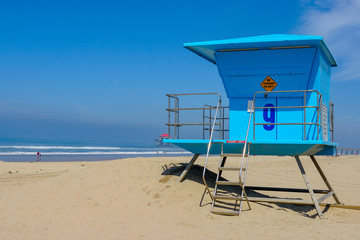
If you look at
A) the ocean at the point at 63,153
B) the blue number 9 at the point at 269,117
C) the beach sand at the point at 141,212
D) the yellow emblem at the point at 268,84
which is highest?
the yellow emblem at the point at 268,84

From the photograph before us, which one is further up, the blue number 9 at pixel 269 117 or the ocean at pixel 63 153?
the blue number 9 at pixel 269 117

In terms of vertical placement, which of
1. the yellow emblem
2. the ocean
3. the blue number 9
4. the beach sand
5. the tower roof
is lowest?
the ocean

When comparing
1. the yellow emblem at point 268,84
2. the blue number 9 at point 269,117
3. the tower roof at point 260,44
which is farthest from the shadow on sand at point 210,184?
the tower roof at point 260,44

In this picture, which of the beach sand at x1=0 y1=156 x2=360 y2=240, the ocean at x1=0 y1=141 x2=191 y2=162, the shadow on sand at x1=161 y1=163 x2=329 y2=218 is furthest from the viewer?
the ocean at x1=0 y1=141 x2=191 y2=162

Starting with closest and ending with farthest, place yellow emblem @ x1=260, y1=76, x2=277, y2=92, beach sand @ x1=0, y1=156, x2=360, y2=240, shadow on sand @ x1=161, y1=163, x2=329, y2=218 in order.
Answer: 1. beach sand @ x1=0, y1=156, x2=360, y2=240
2. shadow on sand @ x1=161, y1=163, x2=329, y2=218
3. yellow emblem @ x1=260, y1=76, x2=277, y2=92

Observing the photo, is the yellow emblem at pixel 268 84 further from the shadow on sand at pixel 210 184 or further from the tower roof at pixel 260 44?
the shadow on sand at pixel 210 184

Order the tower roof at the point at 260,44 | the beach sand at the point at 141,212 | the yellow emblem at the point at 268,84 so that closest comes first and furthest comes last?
the beach sand at the point at 141,212 < the tower roof at the point at 260,44 < the yellow emblem at the point at 268,84

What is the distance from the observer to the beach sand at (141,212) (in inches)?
312

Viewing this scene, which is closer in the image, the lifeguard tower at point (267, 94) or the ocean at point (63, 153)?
the lifeguard tower at point (267, 94)

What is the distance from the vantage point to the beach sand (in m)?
7.93

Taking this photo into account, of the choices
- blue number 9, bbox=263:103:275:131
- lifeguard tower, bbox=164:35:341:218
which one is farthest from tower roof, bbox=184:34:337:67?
blue number 9, bbox=263:103:275:131

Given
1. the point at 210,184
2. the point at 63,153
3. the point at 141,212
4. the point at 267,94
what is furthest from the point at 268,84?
the point at 63,153

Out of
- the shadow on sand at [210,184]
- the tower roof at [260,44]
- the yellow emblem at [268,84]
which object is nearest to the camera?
the tower roof at [260,44]

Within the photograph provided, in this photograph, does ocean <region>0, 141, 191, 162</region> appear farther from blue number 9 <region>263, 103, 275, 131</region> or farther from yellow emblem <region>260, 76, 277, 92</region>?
yellow emblem <region>260, 76, 277, 92</region>
